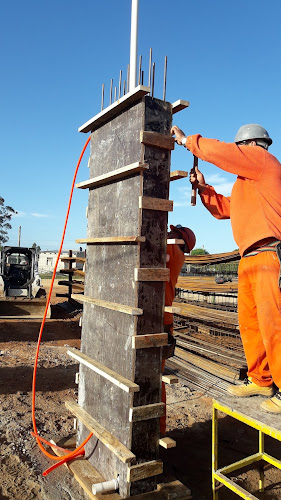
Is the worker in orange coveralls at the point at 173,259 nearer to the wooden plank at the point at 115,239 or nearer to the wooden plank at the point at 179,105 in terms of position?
the wooden plank at the point at 115,239

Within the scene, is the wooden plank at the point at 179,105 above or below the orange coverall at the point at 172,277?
above

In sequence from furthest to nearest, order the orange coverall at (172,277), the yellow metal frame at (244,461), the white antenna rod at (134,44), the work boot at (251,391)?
1. the orange coverall at (172,277)
2. the white antenna rod at (134,44)
3. the work boot at (251,391)
4. the yellow metal frame at (244,461)

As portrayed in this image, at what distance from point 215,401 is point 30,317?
8975 mm

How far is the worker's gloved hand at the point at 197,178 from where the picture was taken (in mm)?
3422

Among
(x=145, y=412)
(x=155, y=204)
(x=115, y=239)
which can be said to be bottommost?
(x=145, y=412)

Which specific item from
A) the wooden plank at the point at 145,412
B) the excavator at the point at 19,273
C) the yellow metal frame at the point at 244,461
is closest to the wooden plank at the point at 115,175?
the wooden plank at the point at 145,412

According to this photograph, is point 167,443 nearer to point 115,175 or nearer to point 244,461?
point 244,461

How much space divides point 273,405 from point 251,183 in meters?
1.68

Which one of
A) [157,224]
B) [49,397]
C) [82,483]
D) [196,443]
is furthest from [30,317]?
[157,224]

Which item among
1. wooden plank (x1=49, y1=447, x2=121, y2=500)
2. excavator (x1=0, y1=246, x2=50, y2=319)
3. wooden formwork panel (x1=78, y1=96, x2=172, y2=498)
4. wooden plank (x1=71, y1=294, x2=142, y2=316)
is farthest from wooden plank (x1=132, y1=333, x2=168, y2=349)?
excavator (x1=0, y1=246, x2=50, y2=319)

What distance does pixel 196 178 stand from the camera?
135 inches

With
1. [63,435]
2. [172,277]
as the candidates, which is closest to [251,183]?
[172,277]

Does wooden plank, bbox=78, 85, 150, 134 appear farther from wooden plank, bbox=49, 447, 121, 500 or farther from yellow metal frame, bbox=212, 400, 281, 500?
wooden plank, bbox=49, 447, 121, 500

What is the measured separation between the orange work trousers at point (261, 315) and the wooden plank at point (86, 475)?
1466 mm
